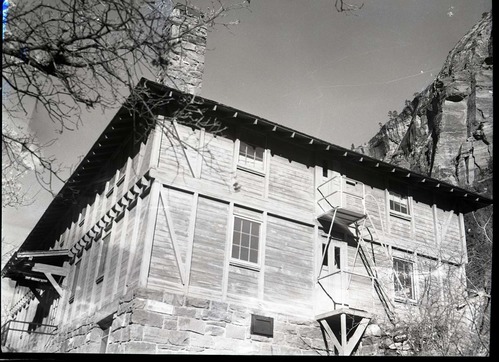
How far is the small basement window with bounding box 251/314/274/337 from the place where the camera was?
6.98m

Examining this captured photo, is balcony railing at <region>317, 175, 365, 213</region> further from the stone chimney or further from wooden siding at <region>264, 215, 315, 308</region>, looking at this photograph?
the stone chimney

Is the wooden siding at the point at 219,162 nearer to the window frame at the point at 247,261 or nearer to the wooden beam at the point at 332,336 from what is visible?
the window frame at the point at 247,261

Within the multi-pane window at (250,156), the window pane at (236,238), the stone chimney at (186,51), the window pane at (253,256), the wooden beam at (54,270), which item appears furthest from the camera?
the multi-pane window at (250,156)

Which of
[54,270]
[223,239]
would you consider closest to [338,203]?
[223,239]

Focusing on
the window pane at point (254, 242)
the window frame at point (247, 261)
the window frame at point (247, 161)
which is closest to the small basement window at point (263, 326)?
the window frame at point (247, 261)

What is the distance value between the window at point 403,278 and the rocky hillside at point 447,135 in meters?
1.66

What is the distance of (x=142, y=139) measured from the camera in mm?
6180

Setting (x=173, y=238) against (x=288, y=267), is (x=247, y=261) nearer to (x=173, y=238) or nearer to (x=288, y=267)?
(x=288, y=267)

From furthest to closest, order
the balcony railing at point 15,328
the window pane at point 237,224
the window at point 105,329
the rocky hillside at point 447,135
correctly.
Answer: the rocky hillside at point 447,135
the window pane at point 237,224
the window at point 105,329
the balcony railing at point 15,328

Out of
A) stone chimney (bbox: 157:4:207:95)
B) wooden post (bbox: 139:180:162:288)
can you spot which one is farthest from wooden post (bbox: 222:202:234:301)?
stone chimney (bbox: 157:4:207:95)

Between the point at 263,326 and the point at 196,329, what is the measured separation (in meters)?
0.89

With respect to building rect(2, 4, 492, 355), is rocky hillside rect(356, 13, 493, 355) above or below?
above

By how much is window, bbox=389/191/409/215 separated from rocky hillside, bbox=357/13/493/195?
0.62 meters

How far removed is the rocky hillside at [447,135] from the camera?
8086mm
